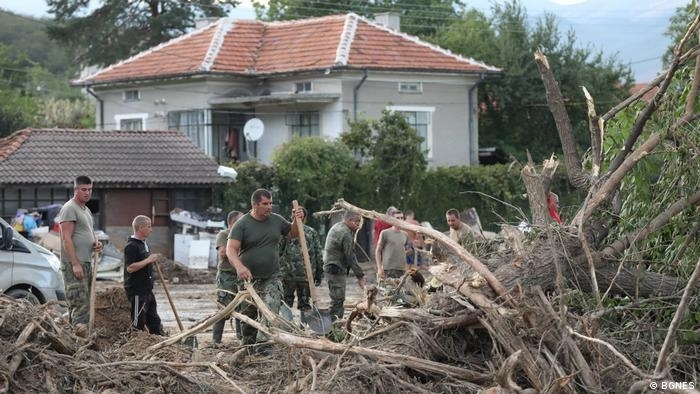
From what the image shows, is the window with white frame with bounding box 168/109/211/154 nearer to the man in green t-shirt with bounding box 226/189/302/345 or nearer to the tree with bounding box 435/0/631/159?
the tree with bounding box 435/0/631/159

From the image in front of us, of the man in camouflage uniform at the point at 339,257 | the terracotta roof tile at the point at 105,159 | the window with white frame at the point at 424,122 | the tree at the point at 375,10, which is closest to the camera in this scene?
the man in camouflage uniform at the point at 339,257

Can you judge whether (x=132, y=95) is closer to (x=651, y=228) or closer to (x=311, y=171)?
(x=311, y=171)

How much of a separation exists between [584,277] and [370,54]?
28.2 metres

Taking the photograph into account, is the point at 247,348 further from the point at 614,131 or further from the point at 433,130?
the point at 433,130

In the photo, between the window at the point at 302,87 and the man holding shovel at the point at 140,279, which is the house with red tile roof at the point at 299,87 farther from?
the man holding shovel at the point at 140,279

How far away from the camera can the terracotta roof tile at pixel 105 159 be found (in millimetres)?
29297

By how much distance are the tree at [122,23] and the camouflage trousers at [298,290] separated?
141 ft

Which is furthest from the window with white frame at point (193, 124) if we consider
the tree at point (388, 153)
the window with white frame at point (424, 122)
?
the tree at point (388, 153)

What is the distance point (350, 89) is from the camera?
3703 cm

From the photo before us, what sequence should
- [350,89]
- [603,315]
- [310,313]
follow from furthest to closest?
[350,89] < [310,313] < [603,315]

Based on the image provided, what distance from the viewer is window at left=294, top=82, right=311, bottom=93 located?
37.7m

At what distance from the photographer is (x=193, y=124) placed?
1538 inches

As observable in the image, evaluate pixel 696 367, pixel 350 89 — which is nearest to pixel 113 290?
pixel 696 367

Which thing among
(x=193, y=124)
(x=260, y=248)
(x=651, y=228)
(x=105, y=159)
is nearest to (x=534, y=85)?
(x=193, y=124)
